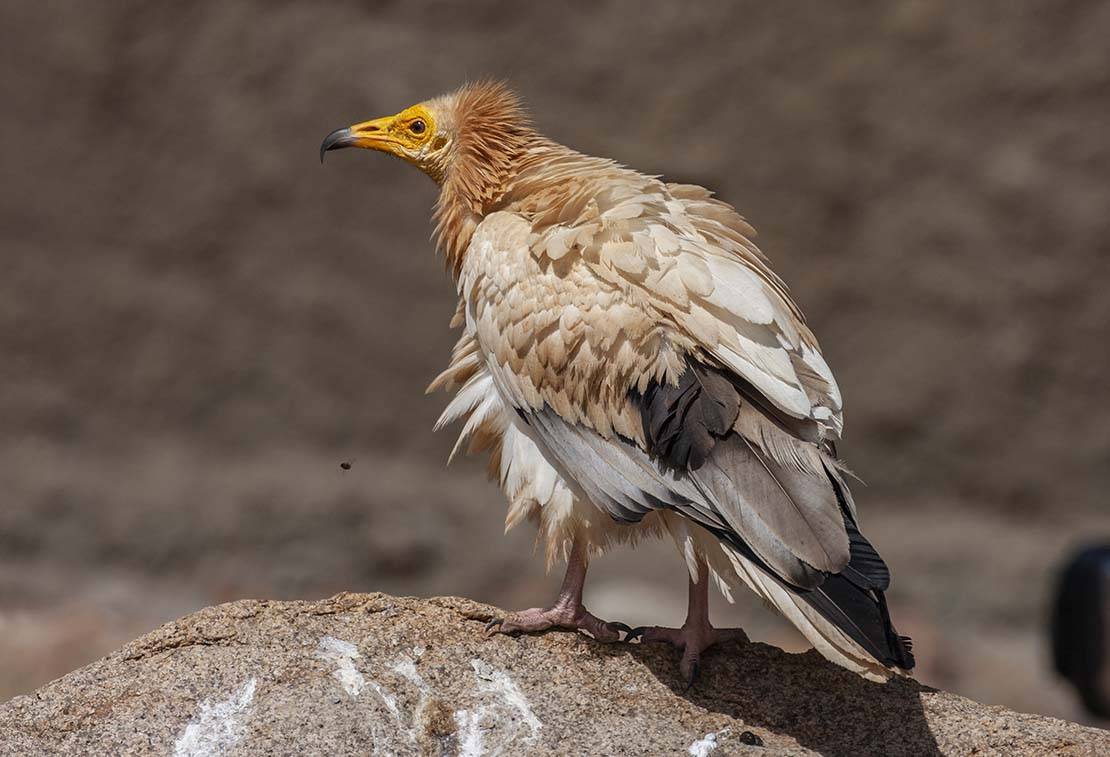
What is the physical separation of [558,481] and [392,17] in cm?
545

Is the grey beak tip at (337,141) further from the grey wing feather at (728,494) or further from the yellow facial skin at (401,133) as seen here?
the grey wing feather at (728,494)

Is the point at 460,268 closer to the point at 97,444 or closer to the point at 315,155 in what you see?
the point at 315,155

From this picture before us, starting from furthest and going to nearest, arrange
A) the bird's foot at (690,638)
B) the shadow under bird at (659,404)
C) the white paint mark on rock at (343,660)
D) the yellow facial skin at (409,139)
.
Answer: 1. the yellow facial skin at (409,139)
2. the bird's foot at (690,638)
3. the white paint mark on rock at (343,660)
4. the shadow under bird at (659,404)

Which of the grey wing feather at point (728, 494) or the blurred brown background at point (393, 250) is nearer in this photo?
the grey wing feather at point (728, 494)

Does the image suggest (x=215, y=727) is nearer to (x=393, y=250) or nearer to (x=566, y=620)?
(x=566, y=620)

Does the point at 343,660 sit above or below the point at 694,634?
below

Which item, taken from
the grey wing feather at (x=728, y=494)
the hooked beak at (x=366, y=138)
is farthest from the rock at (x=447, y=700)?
the hooked beak at (x=366, y=138)

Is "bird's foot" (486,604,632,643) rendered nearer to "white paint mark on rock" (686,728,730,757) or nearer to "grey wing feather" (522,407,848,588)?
"grey wing feather" (522,407,848,588)

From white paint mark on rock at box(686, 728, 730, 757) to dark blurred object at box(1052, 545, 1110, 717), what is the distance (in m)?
5.89

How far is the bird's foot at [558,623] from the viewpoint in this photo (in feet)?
16.0

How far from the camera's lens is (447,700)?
4480 mm

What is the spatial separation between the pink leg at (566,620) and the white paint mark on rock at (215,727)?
0.84 metres

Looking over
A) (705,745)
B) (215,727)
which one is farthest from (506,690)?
(215,727)

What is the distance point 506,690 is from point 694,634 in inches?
26.0
